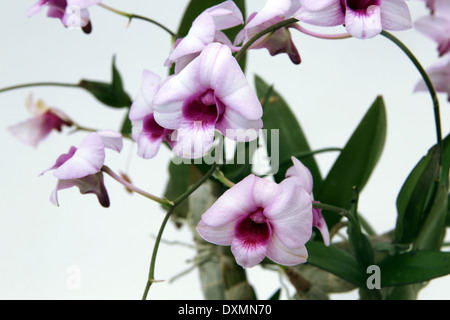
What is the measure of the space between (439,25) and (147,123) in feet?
1.22

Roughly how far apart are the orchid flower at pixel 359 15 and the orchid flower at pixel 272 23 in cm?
3

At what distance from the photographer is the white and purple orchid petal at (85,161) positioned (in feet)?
1.65

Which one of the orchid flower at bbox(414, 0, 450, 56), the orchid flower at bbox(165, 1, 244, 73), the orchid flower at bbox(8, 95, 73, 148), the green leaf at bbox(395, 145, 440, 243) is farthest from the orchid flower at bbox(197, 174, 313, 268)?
the orchid flower at bbox(8, 95, 73, 148)

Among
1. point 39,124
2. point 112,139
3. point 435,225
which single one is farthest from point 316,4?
point 39,124

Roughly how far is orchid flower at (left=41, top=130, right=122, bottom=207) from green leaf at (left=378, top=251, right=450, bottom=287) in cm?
33

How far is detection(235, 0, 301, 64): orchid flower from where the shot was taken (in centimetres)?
50

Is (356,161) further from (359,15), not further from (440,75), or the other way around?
(359,15)

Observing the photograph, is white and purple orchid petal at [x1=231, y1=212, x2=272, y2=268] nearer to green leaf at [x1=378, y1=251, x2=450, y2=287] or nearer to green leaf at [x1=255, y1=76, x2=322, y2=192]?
green leaf at [x1=378, y1=251, x2=450, y2=287]

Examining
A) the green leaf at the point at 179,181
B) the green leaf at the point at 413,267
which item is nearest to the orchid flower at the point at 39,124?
the green leaf at the point at 179,181

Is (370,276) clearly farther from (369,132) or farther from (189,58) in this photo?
(189,58)

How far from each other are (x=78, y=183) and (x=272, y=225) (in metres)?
0.19

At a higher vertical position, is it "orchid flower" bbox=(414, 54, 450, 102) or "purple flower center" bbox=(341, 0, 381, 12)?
"purple flower center" bbox=(341, 0, 381, 12)
